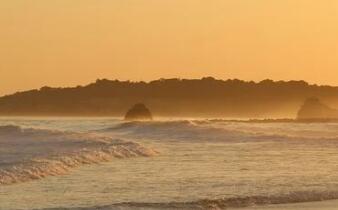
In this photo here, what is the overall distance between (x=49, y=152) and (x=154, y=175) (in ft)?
21.8

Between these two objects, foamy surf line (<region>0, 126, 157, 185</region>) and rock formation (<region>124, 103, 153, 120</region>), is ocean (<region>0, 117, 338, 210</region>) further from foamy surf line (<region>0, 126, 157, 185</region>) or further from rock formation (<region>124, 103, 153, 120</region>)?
rock formation (<region>124, 103, 153, 120</region>)

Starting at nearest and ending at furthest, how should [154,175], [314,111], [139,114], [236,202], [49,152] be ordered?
[236,202] < [154,175] < [49,152] < [139,114] < [314,111]

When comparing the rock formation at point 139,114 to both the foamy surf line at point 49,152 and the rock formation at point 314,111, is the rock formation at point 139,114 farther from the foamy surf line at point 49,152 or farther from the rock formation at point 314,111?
the foamy surf line at point 49,152

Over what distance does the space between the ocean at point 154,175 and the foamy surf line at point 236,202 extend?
2 cm

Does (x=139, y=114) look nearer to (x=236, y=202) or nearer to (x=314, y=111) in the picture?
(x=314, y=111)

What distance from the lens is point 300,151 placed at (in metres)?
33.9

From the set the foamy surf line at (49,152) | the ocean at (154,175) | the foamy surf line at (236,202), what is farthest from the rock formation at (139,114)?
the foamy surf line at (236,202)

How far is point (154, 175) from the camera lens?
22562 mm

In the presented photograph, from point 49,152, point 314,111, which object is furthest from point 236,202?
point 314,111

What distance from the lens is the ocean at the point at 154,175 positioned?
58.4ft

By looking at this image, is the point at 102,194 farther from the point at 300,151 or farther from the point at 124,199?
the point at 300,151

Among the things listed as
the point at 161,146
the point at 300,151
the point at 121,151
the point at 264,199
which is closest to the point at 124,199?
the point at 264,199

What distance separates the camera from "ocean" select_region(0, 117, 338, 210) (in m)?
17.8

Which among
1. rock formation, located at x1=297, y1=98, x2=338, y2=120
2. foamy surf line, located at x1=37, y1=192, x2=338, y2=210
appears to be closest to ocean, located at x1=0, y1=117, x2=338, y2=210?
foamy surf line, located at x1=37, y1=192, x2=338, y2=210
